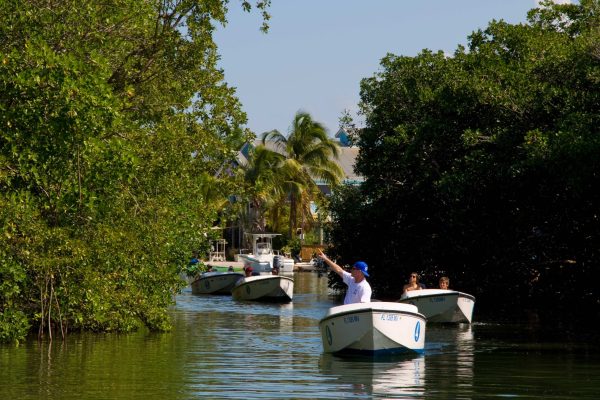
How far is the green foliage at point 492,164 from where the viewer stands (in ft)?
119

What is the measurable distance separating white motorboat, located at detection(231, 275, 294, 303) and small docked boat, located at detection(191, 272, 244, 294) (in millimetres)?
5470

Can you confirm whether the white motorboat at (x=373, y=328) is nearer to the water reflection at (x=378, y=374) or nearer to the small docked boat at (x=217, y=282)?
the water reflection at (x=378, y=374)

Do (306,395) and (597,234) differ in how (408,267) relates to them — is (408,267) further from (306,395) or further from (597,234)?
(306,395)

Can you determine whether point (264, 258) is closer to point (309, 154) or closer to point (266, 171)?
point (266, 171)

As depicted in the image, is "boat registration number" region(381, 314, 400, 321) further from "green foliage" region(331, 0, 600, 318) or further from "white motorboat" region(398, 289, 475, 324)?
"green foliage" region(331, 0, 600, 318)

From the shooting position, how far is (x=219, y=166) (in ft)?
112

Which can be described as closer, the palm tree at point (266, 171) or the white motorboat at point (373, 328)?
the white motorboat at point (373, 328)

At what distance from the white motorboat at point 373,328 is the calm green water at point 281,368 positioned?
307 millimetres

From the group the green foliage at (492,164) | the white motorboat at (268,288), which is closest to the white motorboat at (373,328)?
the green foliage at (492,164)

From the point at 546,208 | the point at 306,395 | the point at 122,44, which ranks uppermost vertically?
the point at 122,44

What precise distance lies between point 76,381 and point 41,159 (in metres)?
5.81

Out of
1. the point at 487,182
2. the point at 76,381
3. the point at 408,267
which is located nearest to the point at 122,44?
the point at 76,381

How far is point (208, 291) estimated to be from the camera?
54094 mm

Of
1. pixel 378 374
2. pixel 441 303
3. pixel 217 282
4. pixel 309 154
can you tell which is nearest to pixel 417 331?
pixel 378 374
